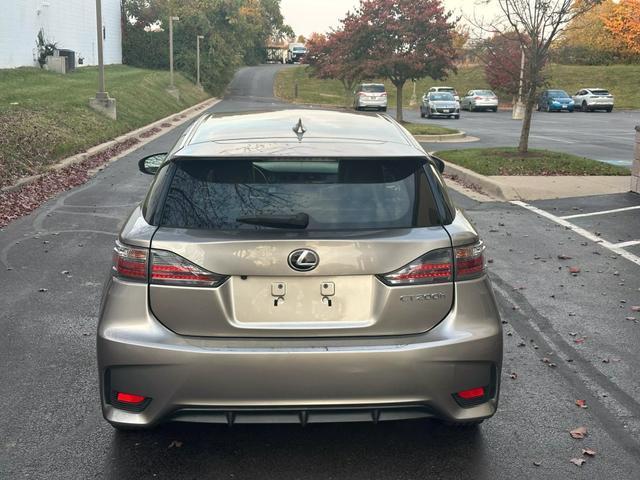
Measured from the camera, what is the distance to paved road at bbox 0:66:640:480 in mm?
3986

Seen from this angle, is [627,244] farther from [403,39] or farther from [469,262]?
[403,39]

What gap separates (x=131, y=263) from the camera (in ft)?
12.2

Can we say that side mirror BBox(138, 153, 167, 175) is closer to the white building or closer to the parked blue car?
the white building

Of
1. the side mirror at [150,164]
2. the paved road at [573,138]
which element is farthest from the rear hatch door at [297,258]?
the paved road at [573,138]

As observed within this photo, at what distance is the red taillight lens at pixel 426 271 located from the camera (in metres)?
3.62

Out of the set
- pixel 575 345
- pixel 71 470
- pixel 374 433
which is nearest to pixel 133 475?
pixel 71 470

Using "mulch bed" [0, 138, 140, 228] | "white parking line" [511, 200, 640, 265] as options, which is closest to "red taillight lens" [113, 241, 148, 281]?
"white parking line" [511, 200, 640, 265]

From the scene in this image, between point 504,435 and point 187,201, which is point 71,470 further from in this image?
point 504,435

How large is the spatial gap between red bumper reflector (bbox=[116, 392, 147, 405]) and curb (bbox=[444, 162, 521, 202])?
33.2 feet

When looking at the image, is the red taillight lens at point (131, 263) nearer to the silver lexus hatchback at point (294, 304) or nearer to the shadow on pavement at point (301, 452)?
the silver lexus hatchback at point (294, 304)

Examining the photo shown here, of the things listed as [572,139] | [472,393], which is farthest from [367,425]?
[572,139]

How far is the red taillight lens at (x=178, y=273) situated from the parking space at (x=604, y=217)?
6451 mm

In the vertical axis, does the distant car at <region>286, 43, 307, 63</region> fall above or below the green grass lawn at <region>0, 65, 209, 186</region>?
above

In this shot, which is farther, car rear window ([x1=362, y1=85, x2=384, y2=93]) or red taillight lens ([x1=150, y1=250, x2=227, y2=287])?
car rear window ([x1=362, y1=85, x2=384, y2=93])
